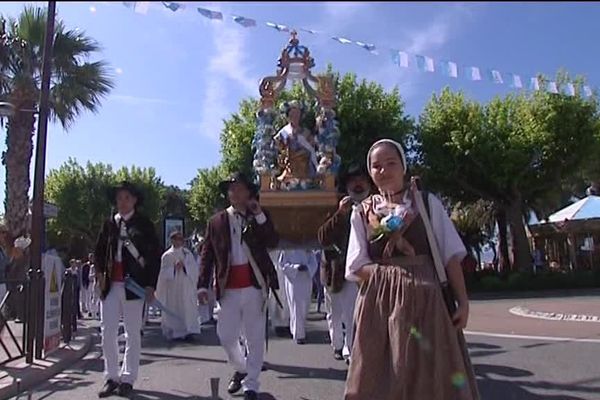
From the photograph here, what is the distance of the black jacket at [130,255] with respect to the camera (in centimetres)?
634

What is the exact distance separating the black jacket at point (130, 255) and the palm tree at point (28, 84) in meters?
10.9

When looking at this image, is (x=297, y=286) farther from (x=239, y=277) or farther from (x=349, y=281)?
(x=239, y=277)

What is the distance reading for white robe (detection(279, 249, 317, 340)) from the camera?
384 inches

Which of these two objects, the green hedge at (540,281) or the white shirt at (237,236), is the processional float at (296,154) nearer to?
the white shirt at (237,236)

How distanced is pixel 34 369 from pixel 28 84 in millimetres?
10383

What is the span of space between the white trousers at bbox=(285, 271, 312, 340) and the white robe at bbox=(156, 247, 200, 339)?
2106 millimetres

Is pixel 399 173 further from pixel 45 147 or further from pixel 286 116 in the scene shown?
pixel 286 116

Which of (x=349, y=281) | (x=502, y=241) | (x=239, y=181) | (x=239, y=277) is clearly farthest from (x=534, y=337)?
(x=502, y=241)

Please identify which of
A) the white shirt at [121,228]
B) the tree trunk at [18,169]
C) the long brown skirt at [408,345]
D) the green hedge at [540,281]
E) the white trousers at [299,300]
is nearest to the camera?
the long brown skirt at [408,345]

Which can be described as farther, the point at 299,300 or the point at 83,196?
the point at 83,196

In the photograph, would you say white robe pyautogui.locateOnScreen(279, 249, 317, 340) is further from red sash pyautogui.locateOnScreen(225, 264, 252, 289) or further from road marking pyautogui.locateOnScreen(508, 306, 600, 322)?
road marking pyautogui.locateOnScreen(508, 306, 600, 322)

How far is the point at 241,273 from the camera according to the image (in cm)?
593

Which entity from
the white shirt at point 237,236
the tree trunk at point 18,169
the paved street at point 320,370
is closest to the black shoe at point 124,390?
the paved street at point 320,370

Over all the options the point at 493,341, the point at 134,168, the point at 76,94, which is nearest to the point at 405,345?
the point at 493,341
